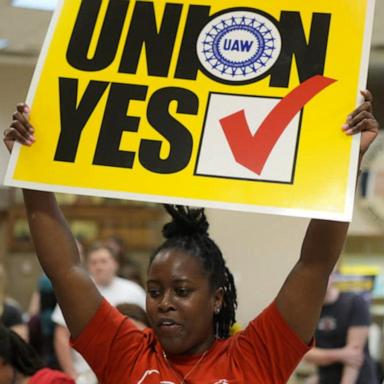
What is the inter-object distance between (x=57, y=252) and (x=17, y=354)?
1237 mm

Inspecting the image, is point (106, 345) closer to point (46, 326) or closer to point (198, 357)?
point (198, 357)

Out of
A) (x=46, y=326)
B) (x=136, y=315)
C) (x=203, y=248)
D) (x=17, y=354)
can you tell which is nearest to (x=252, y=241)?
(x=46, y=326)

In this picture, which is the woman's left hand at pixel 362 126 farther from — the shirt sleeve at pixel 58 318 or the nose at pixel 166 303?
the shirt sleeve at pixel 58 318

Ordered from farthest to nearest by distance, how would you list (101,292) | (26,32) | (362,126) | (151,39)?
1. (26,32)
2. (101,292)
3. (151,39)
4. (362,126)

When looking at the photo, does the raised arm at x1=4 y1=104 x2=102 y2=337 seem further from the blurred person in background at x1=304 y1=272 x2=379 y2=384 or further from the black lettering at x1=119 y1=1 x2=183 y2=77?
the blurred person in background at x1=304 y1=272 x2=379 y2=384

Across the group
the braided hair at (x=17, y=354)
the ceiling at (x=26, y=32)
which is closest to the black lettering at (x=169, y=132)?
the braided hair at (x=17, y=354)

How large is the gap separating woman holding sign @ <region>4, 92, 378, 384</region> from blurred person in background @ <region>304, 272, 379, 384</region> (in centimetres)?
350

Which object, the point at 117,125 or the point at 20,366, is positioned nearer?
the point at 117,125

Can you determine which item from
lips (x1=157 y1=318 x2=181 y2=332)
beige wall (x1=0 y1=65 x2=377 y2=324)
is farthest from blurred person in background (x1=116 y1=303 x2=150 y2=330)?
beige wall (x1=0 y1=65 x2=377 y2=324)

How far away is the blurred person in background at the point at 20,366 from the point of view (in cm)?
346

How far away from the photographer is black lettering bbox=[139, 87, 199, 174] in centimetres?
239

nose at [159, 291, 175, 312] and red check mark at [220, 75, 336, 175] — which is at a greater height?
red check mark at [220, 75, 336, 175]

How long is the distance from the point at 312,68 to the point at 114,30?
1.70 feet

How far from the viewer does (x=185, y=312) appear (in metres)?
2.39
